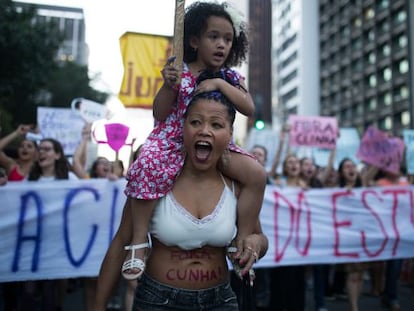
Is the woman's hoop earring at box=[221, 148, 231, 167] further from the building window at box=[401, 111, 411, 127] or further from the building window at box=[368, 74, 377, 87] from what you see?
the building window at box=[368, 74, 377, 87]

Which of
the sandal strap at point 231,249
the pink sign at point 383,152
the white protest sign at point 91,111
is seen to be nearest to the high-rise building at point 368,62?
the pink sign at point 383,152

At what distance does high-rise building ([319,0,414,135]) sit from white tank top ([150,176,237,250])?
42287 mm

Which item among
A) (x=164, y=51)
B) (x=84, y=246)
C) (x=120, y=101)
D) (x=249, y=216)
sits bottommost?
(x=84, y=246)

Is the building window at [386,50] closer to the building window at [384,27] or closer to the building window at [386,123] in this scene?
the building window at [384,27]

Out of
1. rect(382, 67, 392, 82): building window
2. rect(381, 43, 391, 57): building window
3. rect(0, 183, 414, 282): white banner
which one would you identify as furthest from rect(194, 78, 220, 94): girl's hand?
rect(381, 43, 391, 57): building window

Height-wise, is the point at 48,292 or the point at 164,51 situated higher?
the point at 164,51

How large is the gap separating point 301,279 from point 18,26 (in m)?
12.7

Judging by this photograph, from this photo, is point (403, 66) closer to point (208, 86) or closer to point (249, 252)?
point (208, 86)

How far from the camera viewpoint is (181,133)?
201 centimetres

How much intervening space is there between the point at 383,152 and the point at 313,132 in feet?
7.87

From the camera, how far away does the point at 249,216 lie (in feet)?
6.52

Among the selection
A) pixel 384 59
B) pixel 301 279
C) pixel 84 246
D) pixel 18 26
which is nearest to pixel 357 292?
pixel 301 279

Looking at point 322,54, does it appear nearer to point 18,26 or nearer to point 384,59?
point 384,59

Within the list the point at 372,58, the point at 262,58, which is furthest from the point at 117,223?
the point at 262,58
